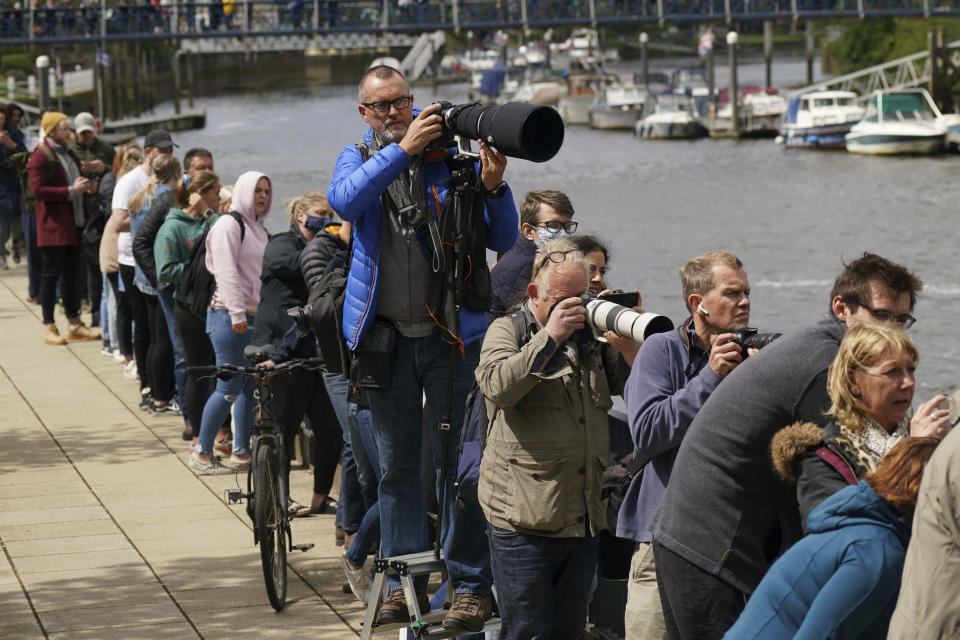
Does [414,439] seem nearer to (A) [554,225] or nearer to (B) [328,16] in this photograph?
(A) [554,225]

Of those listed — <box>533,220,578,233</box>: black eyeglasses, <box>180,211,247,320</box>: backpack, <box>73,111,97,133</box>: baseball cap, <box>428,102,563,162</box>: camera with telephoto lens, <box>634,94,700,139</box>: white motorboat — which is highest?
<box>634,94,700,139</box>: white motorboat

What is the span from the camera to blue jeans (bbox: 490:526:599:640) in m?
4.96

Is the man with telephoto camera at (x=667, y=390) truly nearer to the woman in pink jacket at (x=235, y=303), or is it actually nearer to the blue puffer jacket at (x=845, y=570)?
the blue puffer jacket at (x=845, y=570)

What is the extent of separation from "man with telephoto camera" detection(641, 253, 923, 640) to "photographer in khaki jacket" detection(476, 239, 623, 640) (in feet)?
2.03

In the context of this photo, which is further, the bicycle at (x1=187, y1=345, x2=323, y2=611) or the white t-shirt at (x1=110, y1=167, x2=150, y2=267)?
the white t-shirt at (x1=110, y1=167, x2=150, y2=267)

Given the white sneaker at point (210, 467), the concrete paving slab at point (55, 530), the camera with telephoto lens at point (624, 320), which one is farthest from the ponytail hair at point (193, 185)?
the camera with telephoto lens at point (624, 320)

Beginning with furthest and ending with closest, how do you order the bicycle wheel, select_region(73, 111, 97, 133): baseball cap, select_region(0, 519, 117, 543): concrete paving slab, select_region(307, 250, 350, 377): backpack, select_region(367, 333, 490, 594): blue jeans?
select_region(73, 111, 97, 133): baseball cap → select_region(0, 519, 117, 543): concrete paving slab → the bicycle wheel → select_region(307, 250, 350, 377): backpack → select_region(367, 333, 490, 594): blue jeans

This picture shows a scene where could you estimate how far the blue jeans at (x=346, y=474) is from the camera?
23.2 feet

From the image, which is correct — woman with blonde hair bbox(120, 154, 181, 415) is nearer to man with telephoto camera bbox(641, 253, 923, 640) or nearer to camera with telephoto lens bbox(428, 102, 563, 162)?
camera with telephoto lens bbox(428, 102, 563, 162)

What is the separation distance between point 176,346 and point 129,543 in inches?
108

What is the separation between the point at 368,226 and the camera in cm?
557

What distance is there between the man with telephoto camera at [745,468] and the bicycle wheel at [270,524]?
8.62 feet

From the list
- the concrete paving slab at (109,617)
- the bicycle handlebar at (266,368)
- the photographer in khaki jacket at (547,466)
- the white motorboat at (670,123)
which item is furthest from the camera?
the white motorboat at (670,123)

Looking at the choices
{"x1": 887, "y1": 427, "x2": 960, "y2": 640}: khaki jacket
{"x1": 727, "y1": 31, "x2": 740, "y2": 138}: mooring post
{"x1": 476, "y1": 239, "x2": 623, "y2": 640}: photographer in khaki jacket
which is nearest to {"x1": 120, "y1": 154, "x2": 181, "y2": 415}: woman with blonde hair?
{"x1": 476, "y1": 239, "x2": 623, "y2": 640}: photographer in khaki jacket
